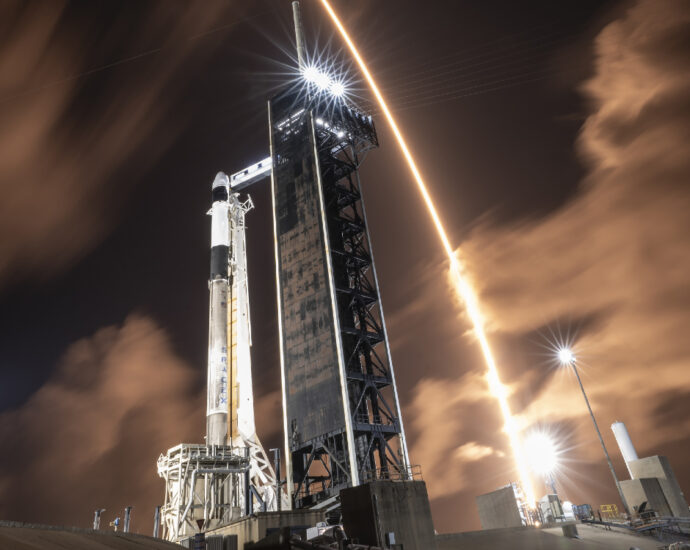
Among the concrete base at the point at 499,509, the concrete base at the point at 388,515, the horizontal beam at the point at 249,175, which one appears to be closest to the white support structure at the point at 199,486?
the concrete base at the point at 499,509

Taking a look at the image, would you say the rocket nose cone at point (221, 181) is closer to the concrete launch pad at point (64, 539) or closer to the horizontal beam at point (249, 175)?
the horizontal beam at point (249, 175)

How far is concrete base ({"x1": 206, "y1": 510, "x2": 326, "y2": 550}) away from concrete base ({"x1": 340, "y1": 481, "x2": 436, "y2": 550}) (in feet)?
11.0

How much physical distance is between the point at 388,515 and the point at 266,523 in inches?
295

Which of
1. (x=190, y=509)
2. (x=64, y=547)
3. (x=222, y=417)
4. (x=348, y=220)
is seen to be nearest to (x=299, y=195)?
(x=348, y=220)

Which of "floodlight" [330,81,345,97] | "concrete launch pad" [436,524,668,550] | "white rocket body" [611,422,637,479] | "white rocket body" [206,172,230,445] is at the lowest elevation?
"concrete launch pad" [436,524,668,550]

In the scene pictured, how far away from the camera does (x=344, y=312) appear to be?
126ft

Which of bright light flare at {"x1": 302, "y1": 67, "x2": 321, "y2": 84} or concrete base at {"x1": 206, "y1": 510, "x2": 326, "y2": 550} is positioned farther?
bright light flare at {"x1": 302, "y1": 67, "x2": 321, "y2": 84}

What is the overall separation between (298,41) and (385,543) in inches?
2024

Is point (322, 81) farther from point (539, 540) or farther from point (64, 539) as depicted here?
point (64, 539)

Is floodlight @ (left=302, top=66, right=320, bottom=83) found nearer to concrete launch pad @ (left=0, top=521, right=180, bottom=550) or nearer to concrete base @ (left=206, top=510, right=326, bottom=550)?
concrete base @ (left=206, top=510, right=326, bottom=550)

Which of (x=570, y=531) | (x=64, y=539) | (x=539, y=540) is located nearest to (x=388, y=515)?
(x=539, y=540)

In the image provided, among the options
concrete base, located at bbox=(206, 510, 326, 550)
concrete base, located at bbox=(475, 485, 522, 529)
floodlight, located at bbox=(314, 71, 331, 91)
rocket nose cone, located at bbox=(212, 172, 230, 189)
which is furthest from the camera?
rocket nose cone, located at bbox=(212, 172, 230, 189)

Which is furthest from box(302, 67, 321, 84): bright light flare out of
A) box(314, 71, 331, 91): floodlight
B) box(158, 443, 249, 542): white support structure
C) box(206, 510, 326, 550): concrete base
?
box(206, 510, 326, 550): concrete base

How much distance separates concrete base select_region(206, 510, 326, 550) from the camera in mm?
23891
